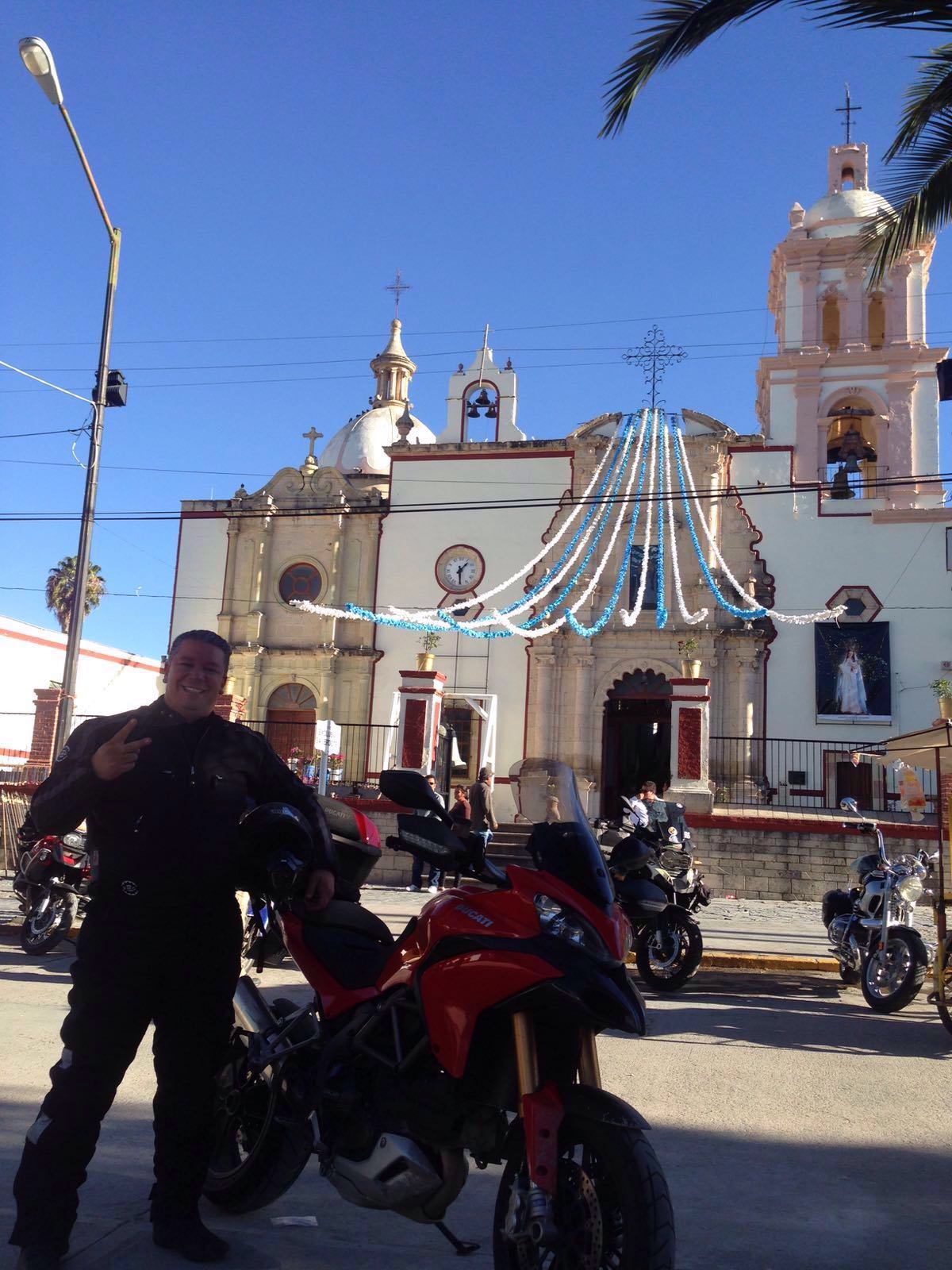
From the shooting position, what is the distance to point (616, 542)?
83.9 feet

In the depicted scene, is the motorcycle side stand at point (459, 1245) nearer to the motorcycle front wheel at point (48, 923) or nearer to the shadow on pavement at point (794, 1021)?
the shadow on pavement at point (794, 1021)

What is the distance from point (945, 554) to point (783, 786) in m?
6.82

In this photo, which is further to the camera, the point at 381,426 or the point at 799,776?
the point at 381,426

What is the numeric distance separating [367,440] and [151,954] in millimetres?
35095

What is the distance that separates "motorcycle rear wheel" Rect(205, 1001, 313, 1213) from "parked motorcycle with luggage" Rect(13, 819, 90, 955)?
585 cm

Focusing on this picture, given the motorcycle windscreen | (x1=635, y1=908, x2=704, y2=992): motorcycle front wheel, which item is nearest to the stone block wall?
(x1=635, y1=908, x2=704, y2=992): motorcycle front wheel

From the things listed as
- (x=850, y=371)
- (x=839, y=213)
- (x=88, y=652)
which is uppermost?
(x=839, y=213)

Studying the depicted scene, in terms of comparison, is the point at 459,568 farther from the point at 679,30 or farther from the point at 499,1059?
the point at 499,1059

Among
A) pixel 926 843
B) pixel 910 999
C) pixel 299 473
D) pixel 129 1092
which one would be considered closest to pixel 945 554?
pixel 926 843

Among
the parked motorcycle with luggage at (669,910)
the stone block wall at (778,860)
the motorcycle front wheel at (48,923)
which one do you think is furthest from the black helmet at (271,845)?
the stone block wall at (778,860)

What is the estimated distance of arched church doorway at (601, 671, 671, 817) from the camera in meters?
24.7

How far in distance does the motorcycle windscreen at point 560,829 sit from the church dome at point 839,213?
1043 inches

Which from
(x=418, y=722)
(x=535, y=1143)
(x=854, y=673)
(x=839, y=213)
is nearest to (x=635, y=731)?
(x=854, y=673)

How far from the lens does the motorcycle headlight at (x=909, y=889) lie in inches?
320
